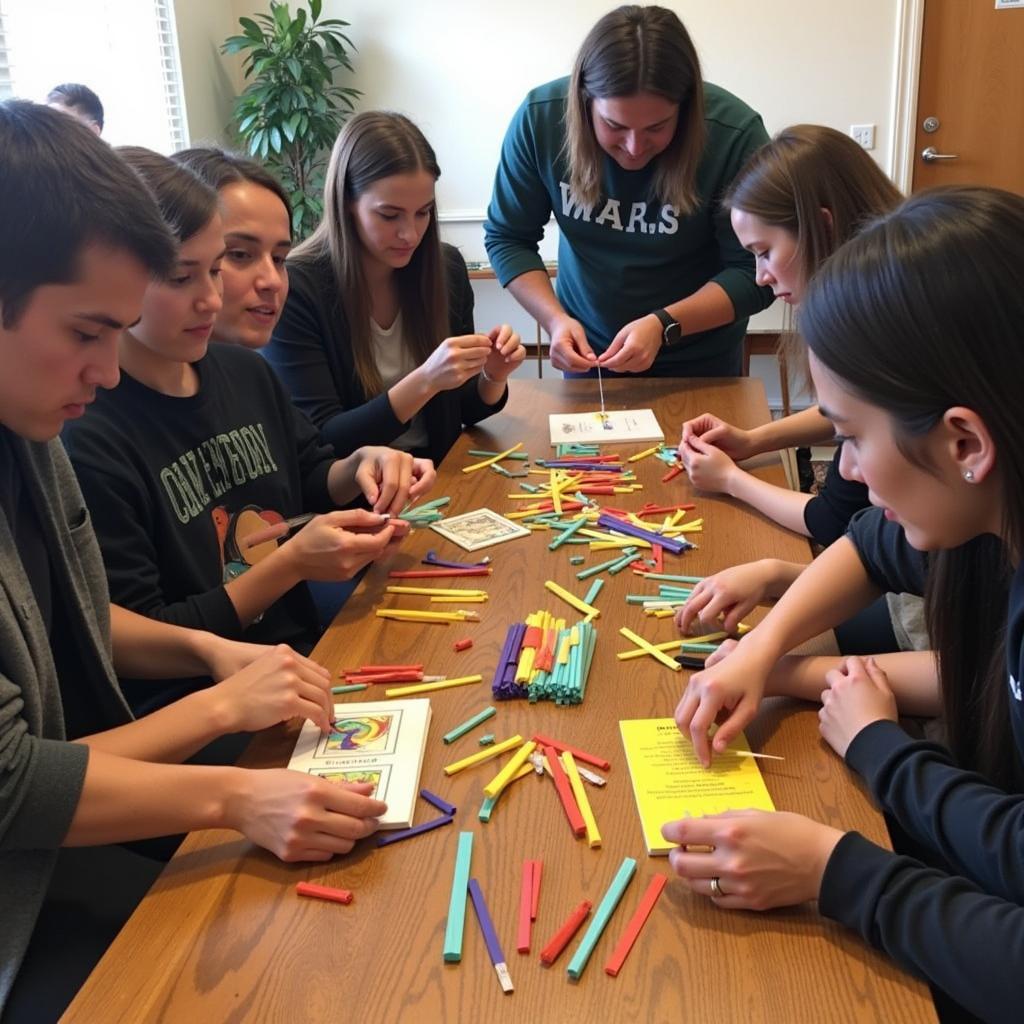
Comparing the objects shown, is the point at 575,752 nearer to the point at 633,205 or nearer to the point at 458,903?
the point at 458,903

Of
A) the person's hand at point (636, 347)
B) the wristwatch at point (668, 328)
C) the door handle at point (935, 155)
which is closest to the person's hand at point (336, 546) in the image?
the person's hand at point (636, 347)

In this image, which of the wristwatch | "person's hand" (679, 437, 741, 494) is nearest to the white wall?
the wristwatch

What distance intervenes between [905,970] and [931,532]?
1.42 feet

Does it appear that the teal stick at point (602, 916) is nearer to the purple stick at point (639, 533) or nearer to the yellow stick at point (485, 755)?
the yellow stick at point (485, 755)

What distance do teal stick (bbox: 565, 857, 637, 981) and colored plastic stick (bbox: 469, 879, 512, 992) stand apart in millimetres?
52

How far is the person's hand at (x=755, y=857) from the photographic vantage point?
86 centimetres

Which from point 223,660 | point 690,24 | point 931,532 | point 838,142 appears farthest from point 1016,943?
point 690,24

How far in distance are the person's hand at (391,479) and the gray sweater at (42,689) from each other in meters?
0.53

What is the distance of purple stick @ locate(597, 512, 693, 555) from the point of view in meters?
1.61

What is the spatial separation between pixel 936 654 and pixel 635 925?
0.57 meters

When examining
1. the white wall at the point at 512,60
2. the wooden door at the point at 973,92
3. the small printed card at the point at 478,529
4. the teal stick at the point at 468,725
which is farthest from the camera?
the white wall at the point at 512,60

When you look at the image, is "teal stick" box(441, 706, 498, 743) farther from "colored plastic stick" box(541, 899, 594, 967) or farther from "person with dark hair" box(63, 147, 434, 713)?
"person with dark hair" box(63, 147, 434, 713)

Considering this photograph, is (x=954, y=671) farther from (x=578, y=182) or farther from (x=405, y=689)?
(x=578, y=182)

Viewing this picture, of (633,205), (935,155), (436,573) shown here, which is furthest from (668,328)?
(935,155)
